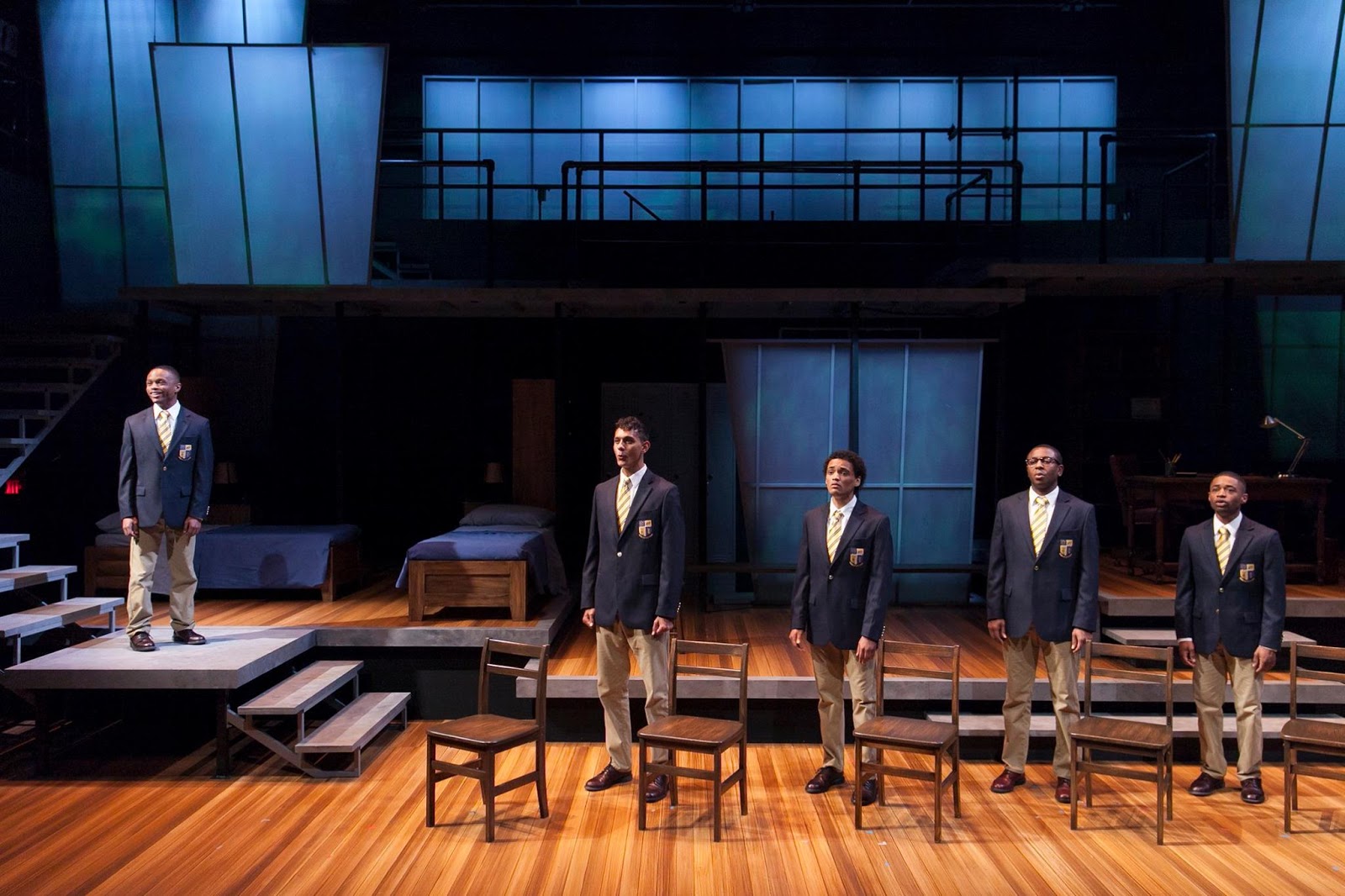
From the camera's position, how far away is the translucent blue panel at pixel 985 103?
12070 millimetres

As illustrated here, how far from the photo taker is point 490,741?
4133mm

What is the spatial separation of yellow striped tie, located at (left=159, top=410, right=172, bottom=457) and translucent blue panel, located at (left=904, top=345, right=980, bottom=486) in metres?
4.94

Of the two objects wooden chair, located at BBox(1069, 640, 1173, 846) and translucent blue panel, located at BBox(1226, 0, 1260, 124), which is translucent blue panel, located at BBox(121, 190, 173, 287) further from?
translucent blue panel, located at BBox(1226, 0, 1260, 124)

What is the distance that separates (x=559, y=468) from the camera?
720cm

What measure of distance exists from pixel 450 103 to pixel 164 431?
824 cm

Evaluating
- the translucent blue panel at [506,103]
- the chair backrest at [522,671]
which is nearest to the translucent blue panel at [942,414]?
the chair backrest at [522,671]

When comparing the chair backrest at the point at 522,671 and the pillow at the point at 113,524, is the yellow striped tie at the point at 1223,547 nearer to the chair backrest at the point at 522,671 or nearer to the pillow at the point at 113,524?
the chair backrest at the point at 522,671

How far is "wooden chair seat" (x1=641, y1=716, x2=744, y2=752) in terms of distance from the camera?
4098mm

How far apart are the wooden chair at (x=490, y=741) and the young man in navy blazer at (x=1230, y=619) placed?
3.20 meters

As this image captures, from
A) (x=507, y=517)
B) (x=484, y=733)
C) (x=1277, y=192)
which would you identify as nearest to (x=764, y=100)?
(x=1277, y=192)

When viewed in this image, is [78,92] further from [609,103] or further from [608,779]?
[608,779]

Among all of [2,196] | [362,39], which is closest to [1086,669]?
[2,196]

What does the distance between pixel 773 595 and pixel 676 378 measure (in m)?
2.84

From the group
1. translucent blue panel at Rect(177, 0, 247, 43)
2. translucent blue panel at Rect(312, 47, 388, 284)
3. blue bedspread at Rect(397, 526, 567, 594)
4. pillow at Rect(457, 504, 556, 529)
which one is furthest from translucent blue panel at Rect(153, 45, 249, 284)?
translucent blue panel at Rect(177, 0, 247, 43)
